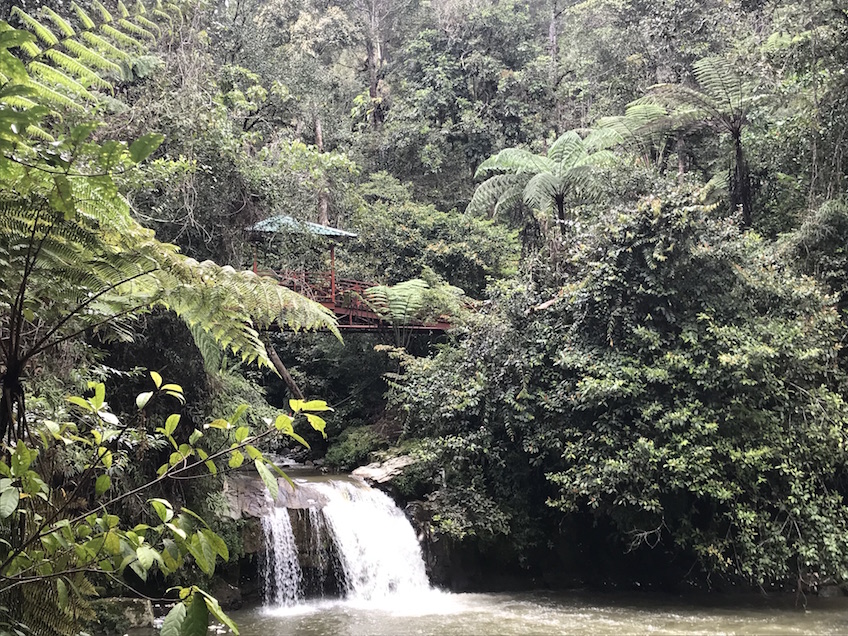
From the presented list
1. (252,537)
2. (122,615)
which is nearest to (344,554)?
(252,537)

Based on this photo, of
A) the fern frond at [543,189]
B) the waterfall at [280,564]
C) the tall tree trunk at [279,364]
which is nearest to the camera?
the waterfall at [280,564]

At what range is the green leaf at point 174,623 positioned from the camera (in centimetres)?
130

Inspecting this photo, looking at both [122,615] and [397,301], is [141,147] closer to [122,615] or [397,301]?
[122,615]

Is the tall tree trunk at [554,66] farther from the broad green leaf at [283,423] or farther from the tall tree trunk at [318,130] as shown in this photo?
the broad green leaf at [283,423]

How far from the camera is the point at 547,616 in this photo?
24.6 ft

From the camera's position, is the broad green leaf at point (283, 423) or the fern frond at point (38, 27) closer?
the broad green leaf at point (283, 423)

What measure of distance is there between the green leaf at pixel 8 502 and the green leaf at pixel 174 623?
1.30 feet

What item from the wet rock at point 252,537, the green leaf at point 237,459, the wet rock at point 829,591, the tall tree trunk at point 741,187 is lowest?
the wet rock at point 829,591

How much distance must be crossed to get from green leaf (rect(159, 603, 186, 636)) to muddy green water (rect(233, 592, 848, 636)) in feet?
19.7

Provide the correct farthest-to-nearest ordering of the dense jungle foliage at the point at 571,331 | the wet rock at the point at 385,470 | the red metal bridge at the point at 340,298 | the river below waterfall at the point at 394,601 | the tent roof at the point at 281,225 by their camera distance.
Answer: the red metal bridge at the point at 340,298 < the wet rock at the point at 385,470 < the tent roof at the point at 281,225 < the river below waterfall at the point at 394,601 < the dense jungle foliage at the point at 571,331

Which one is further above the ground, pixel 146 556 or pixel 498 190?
pixel 498 190

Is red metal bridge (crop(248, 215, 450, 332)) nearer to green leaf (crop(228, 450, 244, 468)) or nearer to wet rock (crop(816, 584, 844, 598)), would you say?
wet rock (crop(816, 584, 844, 598))

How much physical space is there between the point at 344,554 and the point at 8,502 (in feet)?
25.5

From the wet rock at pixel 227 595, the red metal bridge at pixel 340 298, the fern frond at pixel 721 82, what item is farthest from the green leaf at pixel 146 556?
the fern frond at pixel 721 82
